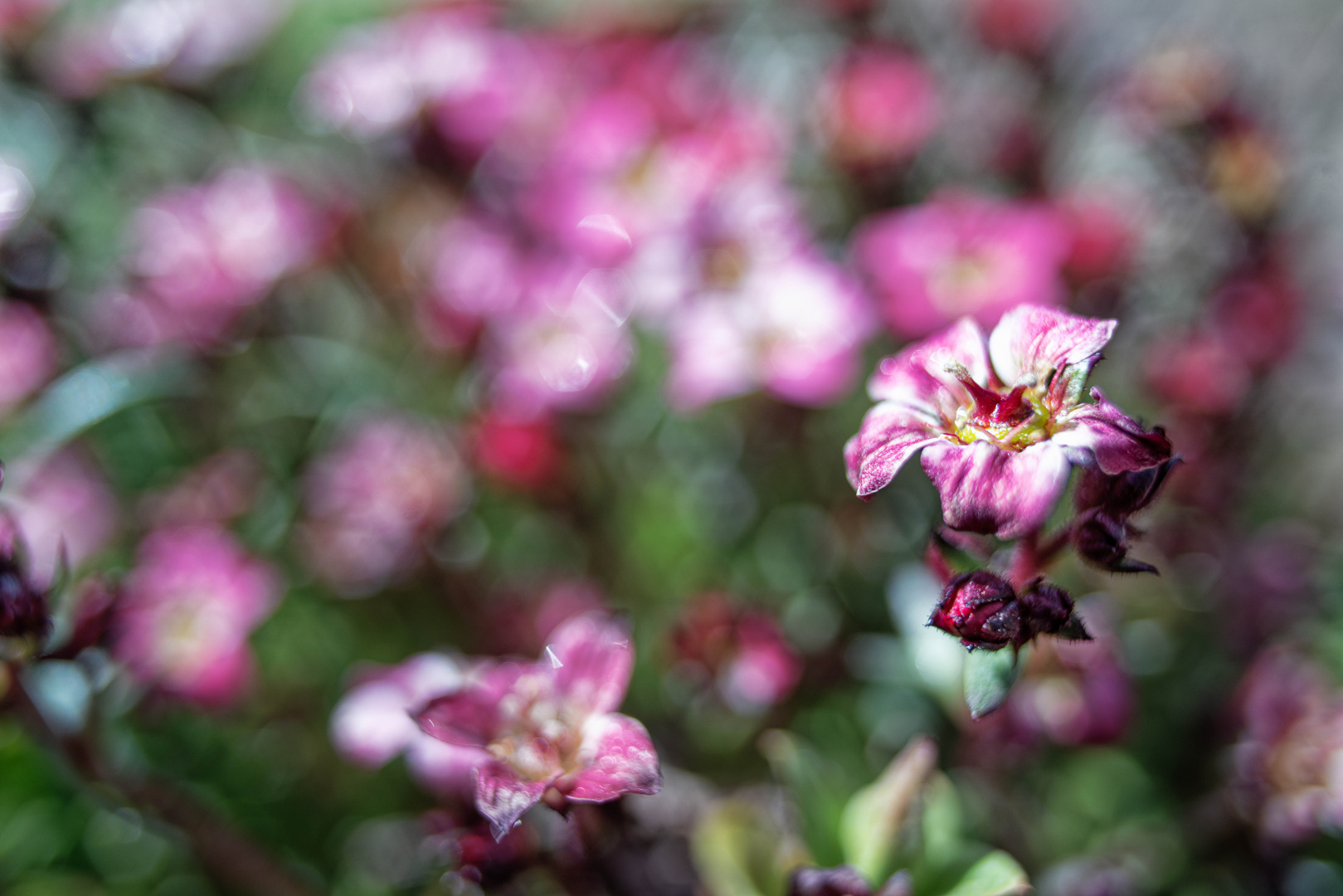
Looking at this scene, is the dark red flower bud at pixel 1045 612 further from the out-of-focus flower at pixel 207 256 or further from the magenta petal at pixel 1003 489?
the out-of-focus flower at pixel 207 256

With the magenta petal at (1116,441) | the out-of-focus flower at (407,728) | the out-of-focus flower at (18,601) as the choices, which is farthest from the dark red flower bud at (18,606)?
the magenta petal at (1116,441)

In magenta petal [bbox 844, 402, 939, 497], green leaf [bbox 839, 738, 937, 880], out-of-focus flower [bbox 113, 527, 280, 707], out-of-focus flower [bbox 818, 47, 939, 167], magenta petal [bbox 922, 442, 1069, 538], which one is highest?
magenta petal [bbox 922, 442, 1069, 538]

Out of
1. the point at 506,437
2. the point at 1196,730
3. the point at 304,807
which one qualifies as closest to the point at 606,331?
the point at 506,437

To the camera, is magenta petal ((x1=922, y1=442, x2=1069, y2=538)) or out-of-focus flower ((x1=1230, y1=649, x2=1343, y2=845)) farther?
out-of-focus flower ((x1=1230, y1=649, x2=1343, y2=845))

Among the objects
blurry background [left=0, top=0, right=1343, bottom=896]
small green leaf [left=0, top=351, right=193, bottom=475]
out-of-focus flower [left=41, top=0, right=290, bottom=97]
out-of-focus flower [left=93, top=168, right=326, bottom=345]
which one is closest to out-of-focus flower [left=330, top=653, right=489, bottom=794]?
blurry background [left=0, top=0, right=1343, bottom=896]

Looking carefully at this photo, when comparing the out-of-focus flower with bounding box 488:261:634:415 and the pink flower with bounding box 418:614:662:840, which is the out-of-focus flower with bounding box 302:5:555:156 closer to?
the out-of-focus flower with bounding box 488:261:634:415

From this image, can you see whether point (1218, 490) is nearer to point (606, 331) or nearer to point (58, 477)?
point (606, 331)
